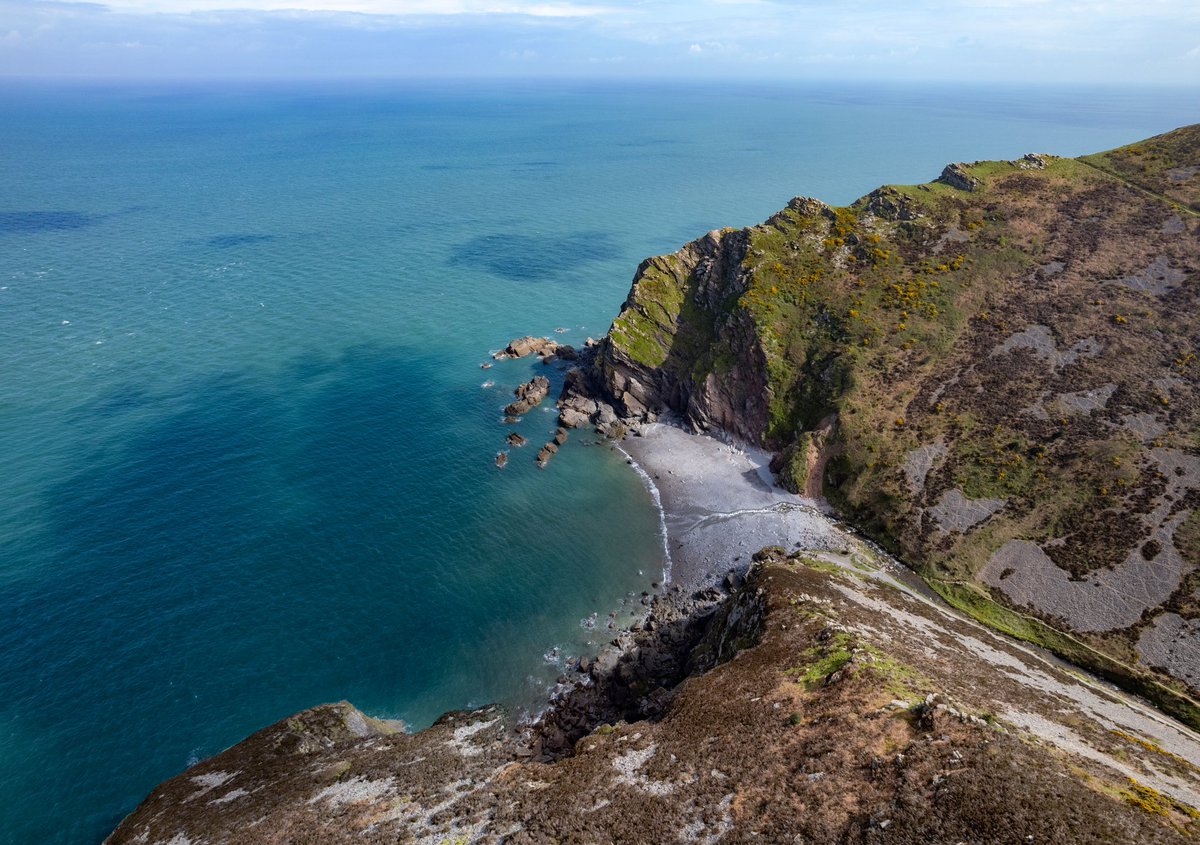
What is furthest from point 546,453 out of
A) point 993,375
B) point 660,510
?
point 993,375

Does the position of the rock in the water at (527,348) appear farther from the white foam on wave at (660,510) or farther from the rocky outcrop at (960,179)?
the rocky outcrop at (960,179)

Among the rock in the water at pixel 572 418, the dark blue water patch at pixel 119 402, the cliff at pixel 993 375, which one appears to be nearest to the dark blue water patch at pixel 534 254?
the cliff at pixel 993 375

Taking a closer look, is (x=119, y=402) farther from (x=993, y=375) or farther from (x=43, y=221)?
(x=43, y=221)

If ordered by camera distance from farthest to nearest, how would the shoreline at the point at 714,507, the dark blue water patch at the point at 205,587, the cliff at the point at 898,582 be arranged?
the shoreline at the point at 714,507 → the dark blue water patch at the point at 205,587 → the cliff at the point at 898,582

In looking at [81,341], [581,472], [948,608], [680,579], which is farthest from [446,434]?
[81,341]

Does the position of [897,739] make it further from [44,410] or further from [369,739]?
[44,410]
